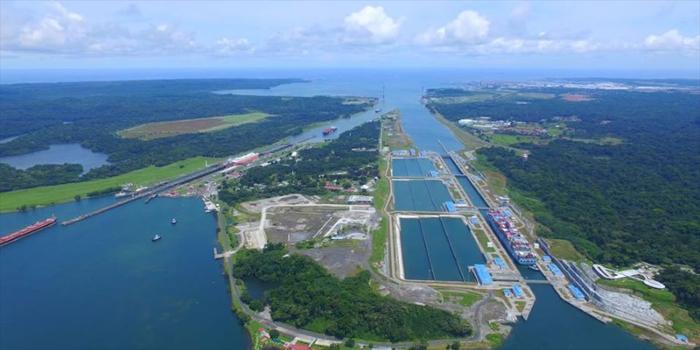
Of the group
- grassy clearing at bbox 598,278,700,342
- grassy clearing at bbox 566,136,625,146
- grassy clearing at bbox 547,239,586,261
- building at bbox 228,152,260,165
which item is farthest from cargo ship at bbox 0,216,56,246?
grassy clearing at bbox 566,136,625,146

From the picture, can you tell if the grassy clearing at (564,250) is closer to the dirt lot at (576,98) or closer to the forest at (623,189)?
the forest at (623,189)

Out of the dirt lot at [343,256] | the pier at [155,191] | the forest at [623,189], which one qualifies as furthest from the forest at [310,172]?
the forest at [623,189]

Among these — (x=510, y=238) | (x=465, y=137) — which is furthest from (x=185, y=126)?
(x=510, y=238)

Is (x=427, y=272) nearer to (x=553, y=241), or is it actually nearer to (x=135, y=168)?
(x=553, y=241)

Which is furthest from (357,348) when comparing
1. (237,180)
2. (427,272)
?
(237,180)

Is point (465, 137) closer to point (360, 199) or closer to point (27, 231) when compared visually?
point (360, 199)

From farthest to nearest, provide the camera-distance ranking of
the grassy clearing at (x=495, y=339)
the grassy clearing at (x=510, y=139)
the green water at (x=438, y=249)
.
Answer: the grassy clearing at (x=510, y=139) → the green water at (x=438, y=249) → the grassy clearing at (x=495, y=339)
